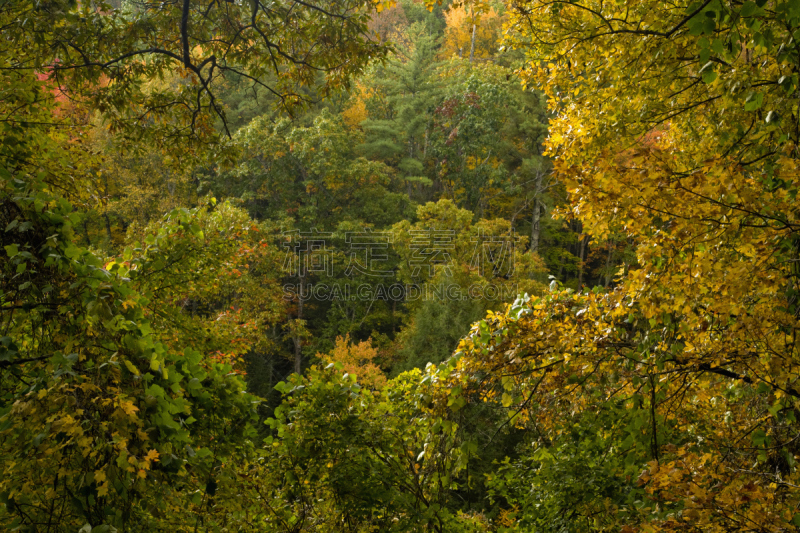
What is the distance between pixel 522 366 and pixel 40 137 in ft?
11.6

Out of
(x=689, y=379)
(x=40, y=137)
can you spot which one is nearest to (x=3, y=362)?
(x=40, y=137)

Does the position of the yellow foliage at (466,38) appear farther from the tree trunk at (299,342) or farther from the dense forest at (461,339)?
the dense forest at (461,339)

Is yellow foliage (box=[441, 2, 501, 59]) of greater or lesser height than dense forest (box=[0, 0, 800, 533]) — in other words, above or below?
above

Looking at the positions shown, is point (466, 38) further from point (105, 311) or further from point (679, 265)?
point (105, 311)

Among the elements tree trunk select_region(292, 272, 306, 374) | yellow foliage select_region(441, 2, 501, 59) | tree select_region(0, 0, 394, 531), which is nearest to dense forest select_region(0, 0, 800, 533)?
tree select_region(0, 0, 394, 531)

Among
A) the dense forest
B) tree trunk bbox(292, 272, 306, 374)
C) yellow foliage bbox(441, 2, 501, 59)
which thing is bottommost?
tree trunk bbox(292, 272, 306, 374)

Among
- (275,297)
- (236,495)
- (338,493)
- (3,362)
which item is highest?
(3,362)

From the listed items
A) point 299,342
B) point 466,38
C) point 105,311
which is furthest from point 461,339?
point 466,38

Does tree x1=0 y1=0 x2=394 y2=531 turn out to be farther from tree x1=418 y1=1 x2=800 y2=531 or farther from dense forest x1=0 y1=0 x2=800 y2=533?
tree x1=418 y1=1 x2=800 y2=531

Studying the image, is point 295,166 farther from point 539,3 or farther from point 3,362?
point 3,362

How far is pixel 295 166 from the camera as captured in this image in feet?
64.2

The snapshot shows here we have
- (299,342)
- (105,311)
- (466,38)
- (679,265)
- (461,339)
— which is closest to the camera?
(105,311)

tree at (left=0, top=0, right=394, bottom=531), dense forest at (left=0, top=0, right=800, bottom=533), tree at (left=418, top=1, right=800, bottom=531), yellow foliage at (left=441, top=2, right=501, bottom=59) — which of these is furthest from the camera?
yellow foliage at (left=441, top=2, right=501, bottom=59)

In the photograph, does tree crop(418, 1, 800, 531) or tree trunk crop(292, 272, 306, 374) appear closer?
tree crop(418, 1, 800, 531)
